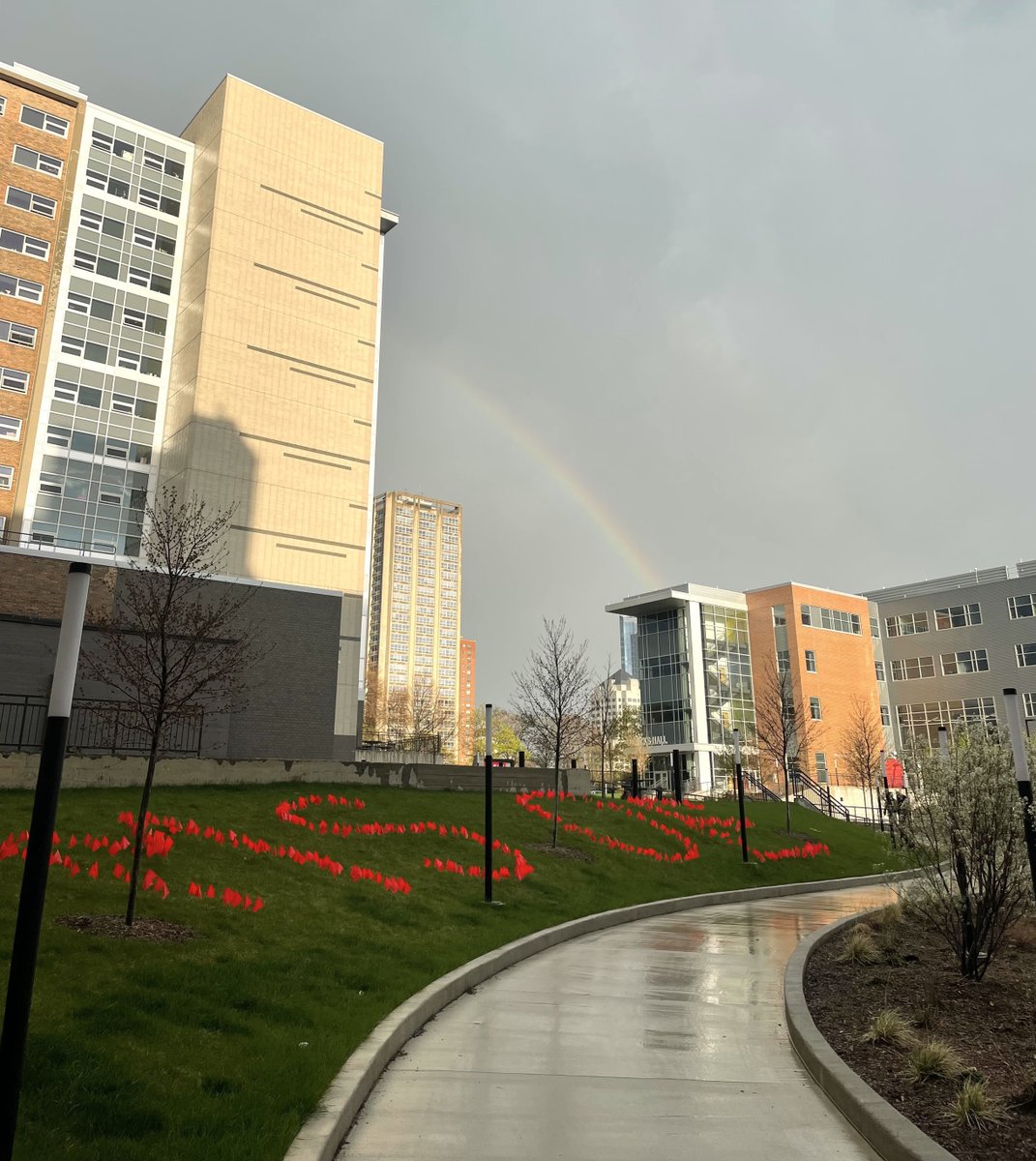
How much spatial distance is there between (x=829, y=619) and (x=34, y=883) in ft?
271

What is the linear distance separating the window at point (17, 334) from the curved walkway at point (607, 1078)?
159 ft

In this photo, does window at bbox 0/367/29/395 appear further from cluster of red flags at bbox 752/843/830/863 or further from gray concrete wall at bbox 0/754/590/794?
cluster of red flags at bbox 752/843/830/863

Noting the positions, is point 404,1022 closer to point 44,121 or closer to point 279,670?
point 279,670

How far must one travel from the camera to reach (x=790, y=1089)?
21.8ft

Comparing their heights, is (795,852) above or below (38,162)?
below

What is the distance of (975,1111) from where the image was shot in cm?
A: 562

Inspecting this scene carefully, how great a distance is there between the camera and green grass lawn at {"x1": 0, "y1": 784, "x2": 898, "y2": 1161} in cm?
513

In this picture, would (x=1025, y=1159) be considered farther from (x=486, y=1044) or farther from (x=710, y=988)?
(x=710, y=988)

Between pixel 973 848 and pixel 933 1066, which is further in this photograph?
pixel 973 848

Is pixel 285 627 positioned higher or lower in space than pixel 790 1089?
higher

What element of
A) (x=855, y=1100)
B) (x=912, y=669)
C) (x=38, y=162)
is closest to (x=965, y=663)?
(x=912, y=669)

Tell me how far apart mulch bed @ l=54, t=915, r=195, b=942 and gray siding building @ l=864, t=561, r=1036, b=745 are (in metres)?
69.0

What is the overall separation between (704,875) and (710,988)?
1180 cm

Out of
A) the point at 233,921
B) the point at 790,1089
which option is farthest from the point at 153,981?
the point at 790,1089
